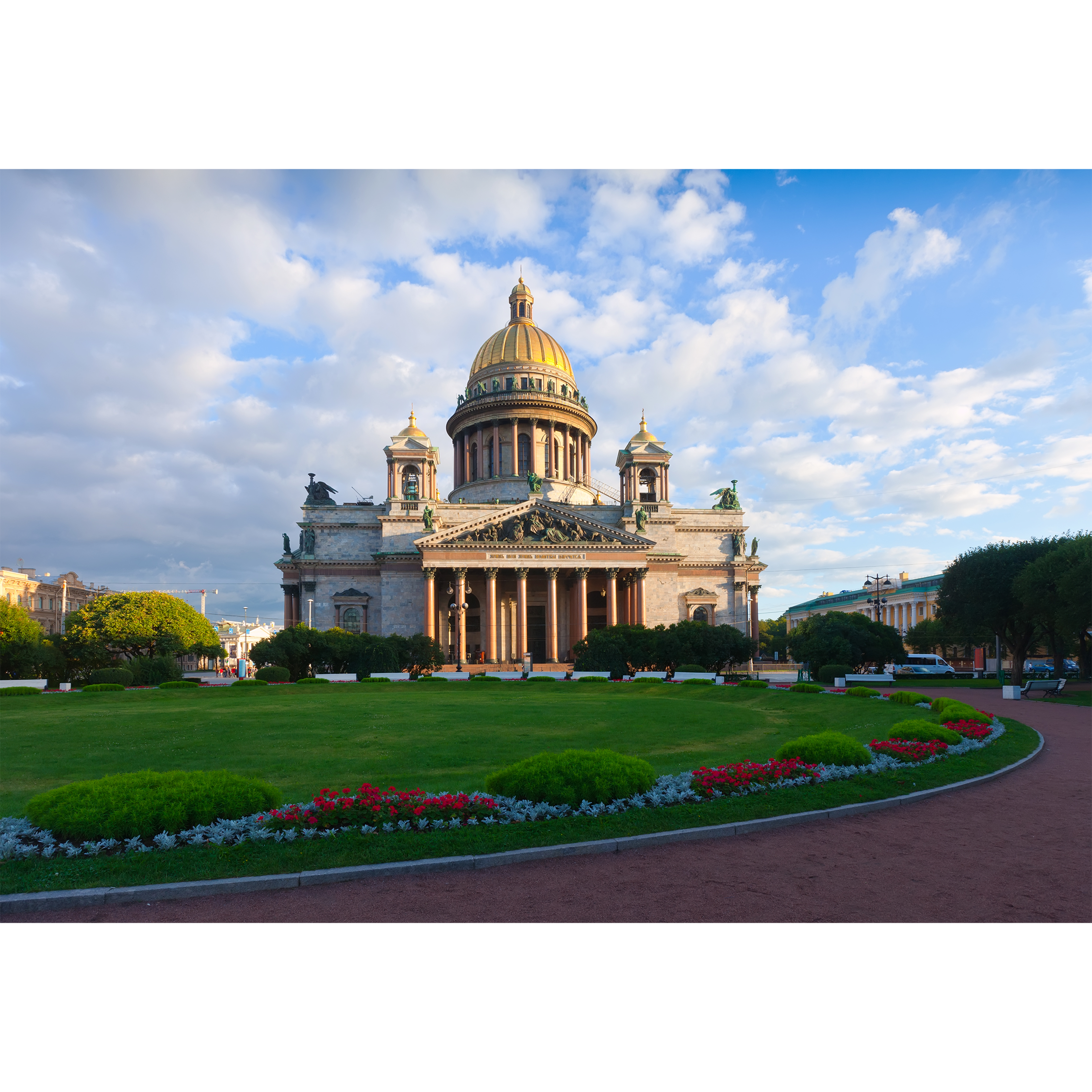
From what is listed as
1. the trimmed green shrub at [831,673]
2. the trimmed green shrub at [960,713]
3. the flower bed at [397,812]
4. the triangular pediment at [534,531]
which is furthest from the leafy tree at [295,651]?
the trimmed green shrub at [960,713]

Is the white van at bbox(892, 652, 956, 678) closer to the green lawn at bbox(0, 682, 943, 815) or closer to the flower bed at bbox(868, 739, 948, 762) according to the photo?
the green lawn at bbox(0, 682, 943, 815)

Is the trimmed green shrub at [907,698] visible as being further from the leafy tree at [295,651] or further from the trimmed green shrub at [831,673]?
the leafy tree at [295,651]

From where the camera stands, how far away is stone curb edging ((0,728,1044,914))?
761 centimetres

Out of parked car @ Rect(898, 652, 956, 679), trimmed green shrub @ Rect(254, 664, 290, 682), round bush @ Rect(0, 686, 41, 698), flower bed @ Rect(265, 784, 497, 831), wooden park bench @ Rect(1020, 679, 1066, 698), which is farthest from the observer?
parked car @ Rect(898, 652, 956, 679)

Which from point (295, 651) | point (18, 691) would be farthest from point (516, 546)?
point (18, 691)

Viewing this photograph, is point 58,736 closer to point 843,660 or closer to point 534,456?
point 843,660

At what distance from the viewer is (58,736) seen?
759 inches

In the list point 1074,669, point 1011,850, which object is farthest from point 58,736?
point 1074,669

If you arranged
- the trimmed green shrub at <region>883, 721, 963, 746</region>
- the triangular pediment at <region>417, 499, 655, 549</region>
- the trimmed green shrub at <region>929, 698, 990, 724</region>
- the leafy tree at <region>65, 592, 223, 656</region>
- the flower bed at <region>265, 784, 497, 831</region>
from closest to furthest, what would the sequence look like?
the flower bed at <region>265, 784, 497, 831</region> → the trimmed green shrub at <region>883, 721, 963, 746</region> → the trimmed green shrub at <region>929, 698, 990, 724</region> → the leafy tree at <region>65, 592, 223, 656</region> → the triangular pediment at <region>417, 499, 655, 549</region>

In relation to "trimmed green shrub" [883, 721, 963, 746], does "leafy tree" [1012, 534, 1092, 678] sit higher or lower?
higher

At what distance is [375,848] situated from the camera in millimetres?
9039

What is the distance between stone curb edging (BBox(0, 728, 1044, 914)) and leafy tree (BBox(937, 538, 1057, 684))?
1851 inches

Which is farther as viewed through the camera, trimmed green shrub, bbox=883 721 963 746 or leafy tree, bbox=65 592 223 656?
leafy tree, bbox=65 592 223 656

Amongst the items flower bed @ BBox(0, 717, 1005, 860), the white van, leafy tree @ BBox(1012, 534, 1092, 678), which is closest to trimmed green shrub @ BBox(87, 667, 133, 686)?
flower bed @ BBox(0, 717, 1005, 860)
